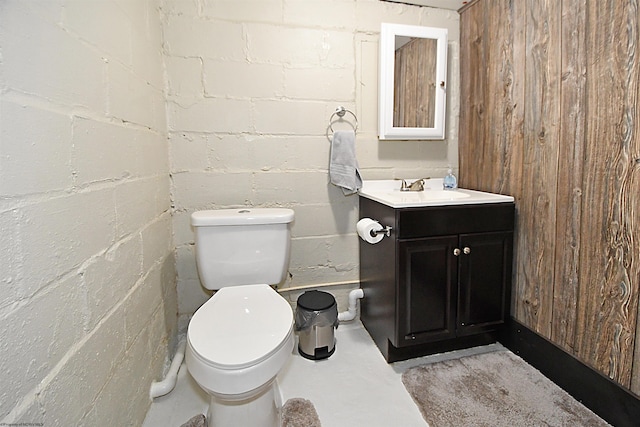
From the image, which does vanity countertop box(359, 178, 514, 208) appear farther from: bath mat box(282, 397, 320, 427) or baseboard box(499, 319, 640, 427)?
bath mat box(282, 397, 320, 427)

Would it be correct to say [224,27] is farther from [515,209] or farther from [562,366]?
[562,366]

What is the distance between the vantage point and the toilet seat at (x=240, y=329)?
3.64ft

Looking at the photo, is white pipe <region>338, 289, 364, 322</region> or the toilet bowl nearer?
the toilet bowl

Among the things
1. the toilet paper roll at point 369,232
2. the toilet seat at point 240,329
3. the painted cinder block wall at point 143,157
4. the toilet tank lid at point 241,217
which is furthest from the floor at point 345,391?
the toilet tank lid at point 241,217

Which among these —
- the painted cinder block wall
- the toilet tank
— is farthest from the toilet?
the painted cinder block wall

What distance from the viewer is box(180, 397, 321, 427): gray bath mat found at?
1.38 meters

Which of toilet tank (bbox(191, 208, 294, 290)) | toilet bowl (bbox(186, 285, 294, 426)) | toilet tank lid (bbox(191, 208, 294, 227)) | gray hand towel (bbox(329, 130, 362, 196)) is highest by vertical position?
gray hand towel (bbox(329, 130, 362, 196))

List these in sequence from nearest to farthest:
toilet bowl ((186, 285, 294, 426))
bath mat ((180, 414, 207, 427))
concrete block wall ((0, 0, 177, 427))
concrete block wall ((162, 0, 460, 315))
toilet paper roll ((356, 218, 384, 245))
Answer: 1. concrete block wall ((0, 0, 177, 427))
2. toilet bowl ((186, 285, 294, 426))
3. bath mat ((180, 414, 207, 427))
4. toilet paper roll ((356, 218, 384, 245))
5. concrete block wall ((162, 0, 460, 315))

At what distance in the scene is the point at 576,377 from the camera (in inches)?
58.4

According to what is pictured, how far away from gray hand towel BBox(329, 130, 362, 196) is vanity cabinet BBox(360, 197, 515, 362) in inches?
8.5

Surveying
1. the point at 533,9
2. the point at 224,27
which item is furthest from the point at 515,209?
the point at 224,27

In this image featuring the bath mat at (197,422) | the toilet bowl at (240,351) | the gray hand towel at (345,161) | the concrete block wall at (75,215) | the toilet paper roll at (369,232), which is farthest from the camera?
the gray hand towel at (345,161)

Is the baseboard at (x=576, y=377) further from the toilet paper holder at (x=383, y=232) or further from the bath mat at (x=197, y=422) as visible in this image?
the bath mat at (x=197, y=422)

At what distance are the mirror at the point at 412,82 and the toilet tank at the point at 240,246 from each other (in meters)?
0.92
